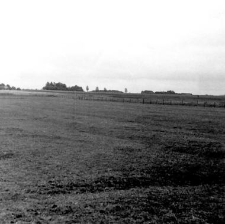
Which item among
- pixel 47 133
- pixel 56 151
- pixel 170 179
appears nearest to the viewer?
pixel 170 179

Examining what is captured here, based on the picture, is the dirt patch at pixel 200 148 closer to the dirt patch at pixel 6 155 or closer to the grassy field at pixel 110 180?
the grassy field at pixel 110 180

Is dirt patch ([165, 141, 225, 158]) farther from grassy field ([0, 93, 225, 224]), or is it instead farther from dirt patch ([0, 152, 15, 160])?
dirt patch ([0, 152, 15, 160])

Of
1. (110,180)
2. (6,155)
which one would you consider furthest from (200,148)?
(6,155)

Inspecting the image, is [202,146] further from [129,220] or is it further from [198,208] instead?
[129,220]

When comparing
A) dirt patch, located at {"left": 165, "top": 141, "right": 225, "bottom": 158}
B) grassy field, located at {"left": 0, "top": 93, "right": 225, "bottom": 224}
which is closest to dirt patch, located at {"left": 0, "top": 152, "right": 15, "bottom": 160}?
grassy field, located at {"left": 0, "top": 93, "right": 225, "bottom": 224}

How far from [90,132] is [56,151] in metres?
7.15

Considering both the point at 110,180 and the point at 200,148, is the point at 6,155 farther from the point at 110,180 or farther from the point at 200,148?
the point at 200,148

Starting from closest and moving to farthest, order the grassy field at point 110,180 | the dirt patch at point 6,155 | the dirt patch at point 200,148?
1. the grassy field at point 110,180
2. the dirt patch at point 6,155
3. the dirt patch at point 200,148

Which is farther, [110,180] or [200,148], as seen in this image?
[200,148]

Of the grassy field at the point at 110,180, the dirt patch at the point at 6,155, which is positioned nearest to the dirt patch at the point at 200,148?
the grassy field at the point at 110,180

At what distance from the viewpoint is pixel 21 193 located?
8.18 m

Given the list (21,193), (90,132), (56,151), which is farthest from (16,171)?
(90,132)

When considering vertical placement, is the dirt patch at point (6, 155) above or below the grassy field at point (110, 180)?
above

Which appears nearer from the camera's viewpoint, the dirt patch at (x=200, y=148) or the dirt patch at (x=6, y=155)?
the dirt patch at (x=6, y=155)
